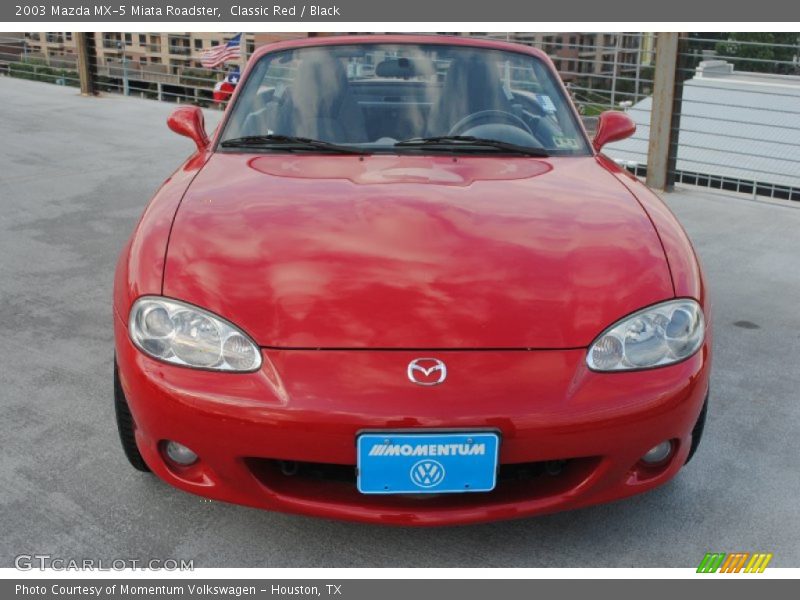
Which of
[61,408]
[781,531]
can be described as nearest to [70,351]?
[61,408]

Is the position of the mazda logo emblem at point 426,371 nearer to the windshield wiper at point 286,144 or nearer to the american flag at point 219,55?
the windshield wiper at point 286,144

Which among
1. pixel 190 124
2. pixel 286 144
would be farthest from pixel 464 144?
pixel 190 124

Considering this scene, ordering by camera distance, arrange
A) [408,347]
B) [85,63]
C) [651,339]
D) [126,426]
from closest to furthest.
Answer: [408,347]
[651,339]
[126,426]
[85,63]

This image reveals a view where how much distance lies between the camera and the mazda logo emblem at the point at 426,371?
2.04m

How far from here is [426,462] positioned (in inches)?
79.3

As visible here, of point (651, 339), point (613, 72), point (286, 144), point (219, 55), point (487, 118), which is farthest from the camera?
point (219, 55)

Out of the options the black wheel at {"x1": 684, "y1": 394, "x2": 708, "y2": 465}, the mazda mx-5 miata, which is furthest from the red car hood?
the black wheel at {"x1": 684, "y1": 394, "x2": 708, "y2": 465}

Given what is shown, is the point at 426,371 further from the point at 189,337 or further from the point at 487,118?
the point at 487,118

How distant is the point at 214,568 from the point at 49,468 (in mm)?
744

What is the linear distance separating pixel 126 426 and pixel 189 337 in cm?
47

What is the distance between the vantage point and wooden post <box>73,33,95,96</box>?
1196 centimetres

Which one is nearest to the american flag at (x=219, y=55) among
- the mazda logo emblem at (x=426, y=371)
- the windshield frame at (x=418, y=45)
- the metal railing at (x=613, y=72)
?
the metal railing at (x=613, y=72)

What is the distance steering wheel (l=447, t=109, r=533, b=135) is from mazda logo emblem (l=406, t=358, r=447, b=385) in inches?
54.1

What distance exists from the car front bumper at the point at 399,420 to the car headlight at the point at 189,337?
1.2 inches
